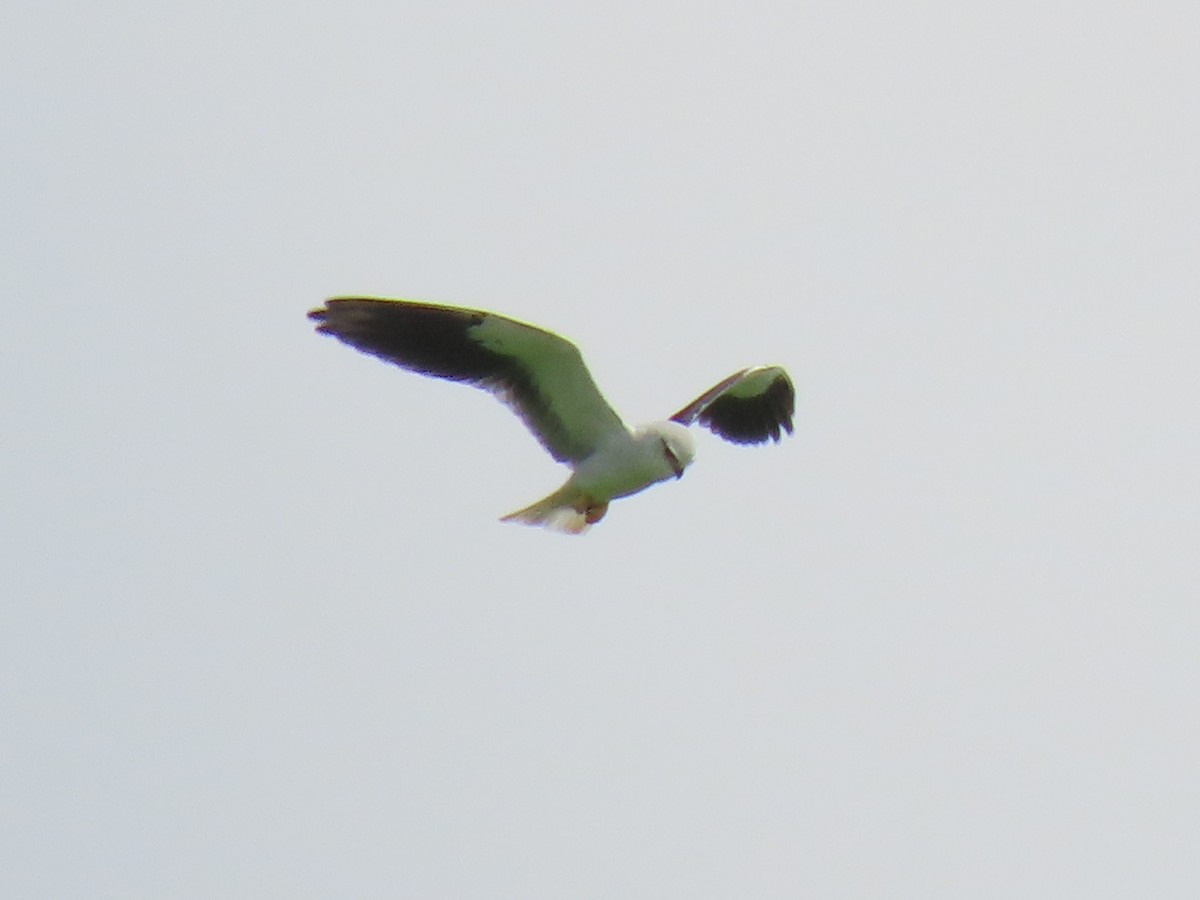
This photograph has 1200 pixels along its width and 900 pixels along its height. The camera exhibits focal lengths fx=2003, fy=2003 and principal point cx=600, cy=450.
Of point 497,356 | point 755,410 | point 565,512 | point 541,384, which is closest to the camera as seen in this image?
point 497,356

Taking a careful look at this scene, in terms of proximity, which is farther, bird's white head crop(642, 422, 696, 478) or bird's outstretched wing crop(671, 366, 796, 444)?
bird's outstretched wing crop(671, 366, 796, 444)

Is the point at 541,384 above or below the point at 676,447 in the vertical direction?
above

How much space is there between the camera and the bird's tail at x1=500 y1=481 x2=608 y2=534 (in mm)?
11562

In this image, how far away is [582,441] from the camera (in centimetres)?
1158

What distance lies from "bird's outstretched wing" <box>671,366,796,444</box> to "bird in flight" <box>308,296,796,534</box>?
1.69 m

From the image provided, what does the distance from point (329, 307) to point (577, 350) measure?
4.62 feet

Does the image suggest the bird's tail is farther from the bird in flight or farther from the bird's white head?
the bird's white head

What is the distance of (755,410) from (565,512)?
2.23 m

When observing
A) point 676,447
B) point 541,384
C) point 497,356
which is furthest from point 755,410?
point 497,356

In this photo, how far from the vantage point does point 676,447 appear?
1138cm

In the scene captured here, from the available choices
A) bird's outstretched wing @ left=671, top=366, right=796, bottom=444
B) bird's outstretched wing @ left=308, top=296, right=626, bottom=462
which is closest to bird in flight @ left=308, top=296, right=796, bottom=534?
bird's outstretched wing @ left=308, top=296, right=626, bottom=462

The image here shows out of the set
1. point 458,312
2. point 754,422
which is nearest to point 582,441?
point 458,312

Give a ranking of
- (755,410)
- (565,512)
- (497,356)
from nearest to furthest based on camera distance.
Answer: (497,356)
(565,512)
(755,410)

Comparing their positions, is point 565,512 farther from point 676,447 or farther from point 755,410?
point 755,410
